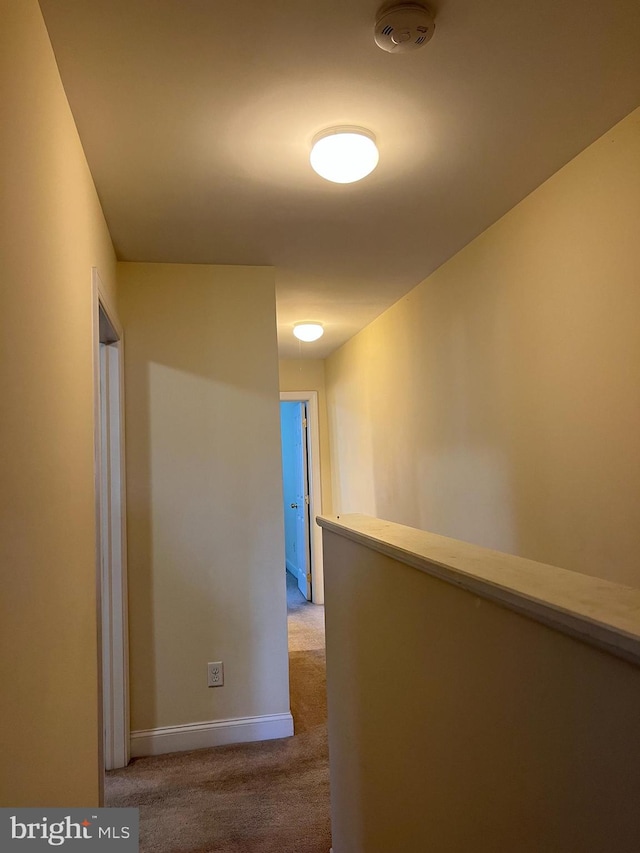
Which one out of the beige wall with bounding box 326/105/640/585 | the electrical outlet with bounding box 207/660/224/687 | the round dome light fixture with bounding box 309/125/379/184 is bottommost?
the electrical outlet with bounding box 207/660/224/687

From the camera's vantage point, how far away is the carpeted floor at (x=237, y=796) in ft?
6.82

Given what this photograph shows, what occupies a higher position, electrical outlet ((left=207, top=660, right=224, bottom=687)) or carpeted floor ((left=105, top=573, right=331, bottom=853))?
electrical outlet ((left=207, top=660, right=224, bottom=687))

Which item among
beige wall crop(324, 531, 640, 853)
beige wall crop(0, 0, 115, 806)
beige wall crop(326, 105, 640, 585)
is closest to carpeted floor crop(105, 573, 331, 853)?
beige wall crop(324, 531, 640, 853)

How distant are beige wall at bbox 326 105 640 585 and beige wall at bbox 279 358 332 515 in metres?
2.12

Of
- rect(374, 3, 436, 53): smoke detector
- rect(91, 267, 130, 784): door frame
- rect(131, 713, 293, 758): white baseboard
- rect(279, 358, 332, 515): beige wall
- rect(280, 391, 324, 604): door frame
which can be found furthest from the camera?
rect(279, 358, 332, 515): beige wall

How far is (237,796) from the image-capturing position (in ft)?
7.77

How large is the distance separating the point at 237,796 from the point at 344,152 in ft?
8.21

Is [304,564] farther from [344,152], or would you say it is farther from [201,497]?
[344,152]

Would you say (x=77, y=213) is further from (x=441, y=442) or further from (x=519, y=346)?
(x=441, y=442)

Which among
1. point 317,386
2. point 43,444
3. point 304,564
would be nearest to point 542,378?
point 43,444

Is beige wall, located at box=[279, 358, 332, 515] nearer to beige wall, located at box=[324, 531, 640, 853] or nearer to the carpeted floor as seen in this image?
the carpeted floor

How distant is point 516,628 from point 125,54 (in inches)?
63.4

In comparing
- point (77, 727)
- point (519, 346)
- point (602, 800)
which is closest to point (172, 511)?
point (77, 727)

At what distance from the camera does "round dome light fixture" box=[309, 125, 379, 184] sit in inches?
72.7
